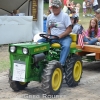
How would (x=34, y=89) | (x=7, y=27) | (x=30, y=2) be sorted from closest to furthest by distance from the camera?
(x=34, y=89), (x=7, y=27), (x=30, y=2)

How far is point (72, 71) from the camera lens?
707 cm

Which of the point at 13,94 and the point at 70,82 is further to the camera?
the point at 70,82

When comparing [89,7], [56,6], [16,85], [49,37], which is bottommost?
[16,85]

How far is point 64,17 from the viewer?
23.4 feet

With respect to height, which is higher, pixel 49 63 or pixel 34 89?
pixel 49 63

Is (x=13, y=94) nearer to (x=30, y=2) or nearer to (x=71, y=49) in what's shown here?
(x=71, y=49)

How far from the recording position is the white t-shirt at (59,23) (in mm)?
7137

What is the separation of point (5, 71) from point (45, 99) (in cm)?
283

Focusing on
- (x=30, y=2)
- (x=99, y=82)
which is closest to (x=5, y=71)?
(x=99, y=82)

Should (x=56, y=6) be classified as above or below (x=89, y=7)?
below

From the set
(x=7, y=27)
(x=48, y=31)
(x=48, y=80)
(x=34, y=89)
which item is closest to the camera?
(x=48, y=80)

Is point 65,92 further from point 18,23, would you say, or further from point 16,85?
point 18,23

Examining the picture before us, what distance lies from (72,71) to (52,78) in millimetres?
895

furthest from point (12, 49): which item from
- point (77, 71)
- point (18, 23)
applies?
point (18, 23)
